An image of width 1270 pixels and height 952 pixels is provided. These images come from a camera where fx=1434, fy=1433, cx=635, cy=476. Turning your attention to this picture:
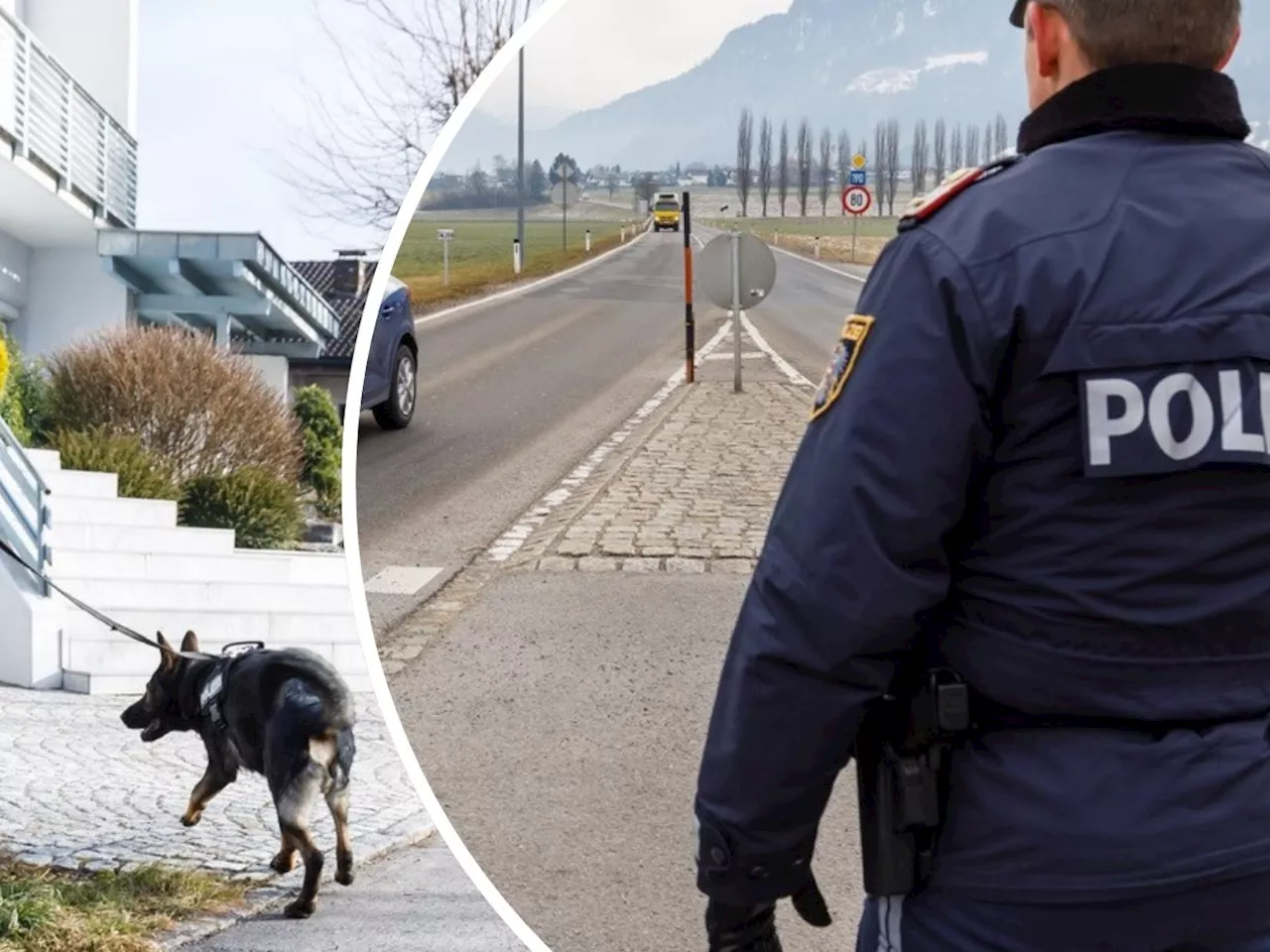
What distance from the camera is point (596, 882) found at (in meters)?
1.58

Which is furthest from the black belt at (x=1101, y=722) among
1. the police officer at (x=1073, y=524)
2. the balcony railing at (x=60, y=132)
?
the balcony railing at (x=60, y=132)

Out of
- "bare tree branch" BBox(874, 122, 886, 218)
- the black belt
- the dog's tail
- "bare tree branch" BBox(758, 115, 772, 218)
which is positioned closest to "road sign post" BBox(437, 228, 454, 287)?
"bare tree branch" BBox(758, 115, 772, 218)

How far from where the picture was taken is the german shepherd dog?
2.62 metres

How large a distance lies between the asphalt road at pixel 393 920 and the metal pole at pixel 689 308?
147 centimetres

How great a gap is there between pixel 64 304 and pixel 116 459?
307 mm

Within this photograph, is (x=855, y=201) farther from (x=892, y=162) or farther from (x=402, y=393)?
(x=402, y=393)

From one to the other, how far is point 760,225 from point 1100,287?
0.48 m

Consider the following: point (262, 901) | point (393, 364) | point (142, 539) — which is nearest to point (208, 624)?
point (142, 539)

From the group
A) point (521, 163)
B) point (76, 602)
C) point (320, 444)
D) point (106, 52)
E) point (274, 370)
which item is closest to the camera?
point (521, 163)

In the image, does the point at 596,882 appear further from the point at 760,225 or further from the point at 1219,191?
the point at 1219,191

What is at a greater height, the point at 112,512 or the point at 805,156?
the point at 805,156

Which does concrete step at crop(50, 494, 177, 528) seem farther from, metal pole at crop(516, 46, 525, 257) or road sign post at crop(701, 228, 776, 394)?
road sign post at crop(701, 228, 776, 394)

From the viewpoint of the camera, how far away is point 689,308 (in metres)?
1.61

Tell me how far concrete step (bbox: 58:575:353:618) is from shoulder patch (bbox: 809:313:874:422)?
69.2 inches
